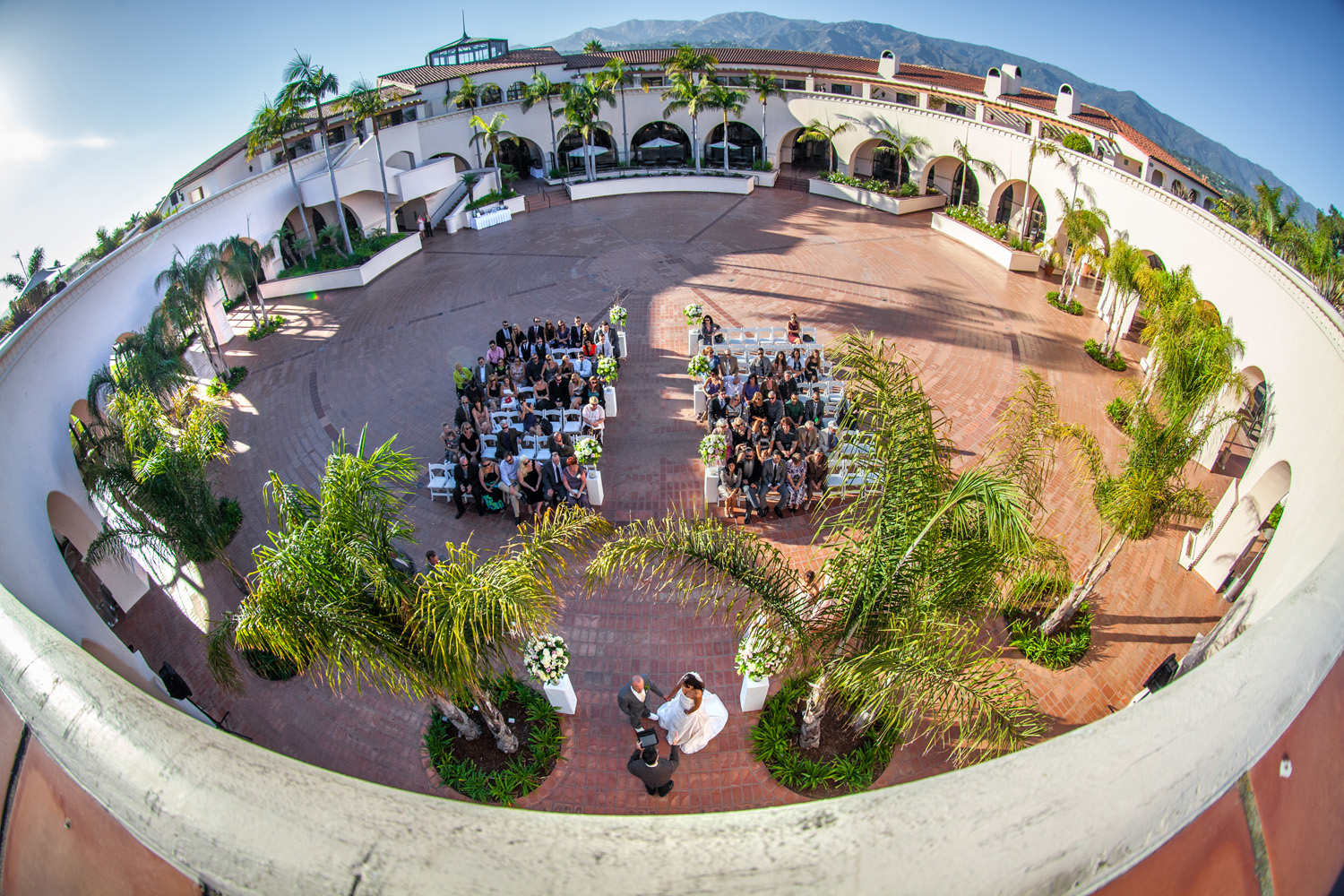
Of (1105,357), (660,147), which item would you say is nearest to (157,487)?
(1105,357)

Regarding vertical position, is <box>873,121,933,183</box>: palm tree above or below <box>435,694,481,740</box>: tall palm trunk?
above

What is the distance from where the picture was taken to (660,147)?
35531 mm

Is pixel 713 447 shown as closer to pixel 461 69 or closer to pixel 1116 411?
pixel 1116 411

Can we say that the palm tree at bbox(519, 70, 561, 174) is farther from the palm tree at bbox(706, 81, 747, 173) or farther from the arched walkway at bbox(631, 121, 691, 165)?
the palm tree at bbox(706, 81, 747, 173)

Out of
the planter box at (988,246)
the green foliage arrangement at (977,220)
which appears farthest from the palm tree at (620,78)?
the green foliage arrangement at (977,220)

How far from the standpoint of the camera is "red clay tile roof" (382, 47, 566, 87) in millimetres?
32969

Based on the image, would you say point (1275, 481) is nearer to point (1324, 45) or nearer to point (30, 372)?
point (1324, 45)

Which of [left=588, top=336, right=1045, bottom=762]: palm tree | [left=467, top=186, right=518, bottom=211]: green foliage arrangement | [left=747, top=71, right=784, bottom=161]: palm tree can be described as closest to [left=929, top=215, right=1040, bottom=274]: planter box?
[left=747, top=71, right=784, bottom=161]: palm tree

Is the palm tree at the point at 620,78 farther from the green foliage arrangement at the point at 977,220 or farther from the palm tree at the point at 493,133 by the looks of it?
the green foliage arrangement at the point at 977,220

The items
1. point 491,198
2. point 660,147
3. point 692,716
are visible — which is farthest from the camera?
point 660,147

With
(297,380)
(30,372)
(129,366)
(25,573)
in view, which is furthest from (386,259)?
(25,573)

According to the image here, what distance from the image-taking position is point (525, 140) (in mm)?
35594

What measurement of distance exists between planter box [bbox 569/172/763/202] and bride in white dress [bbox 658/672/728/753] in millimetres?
26832

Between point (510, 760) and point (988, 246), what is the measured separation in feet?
74.8
